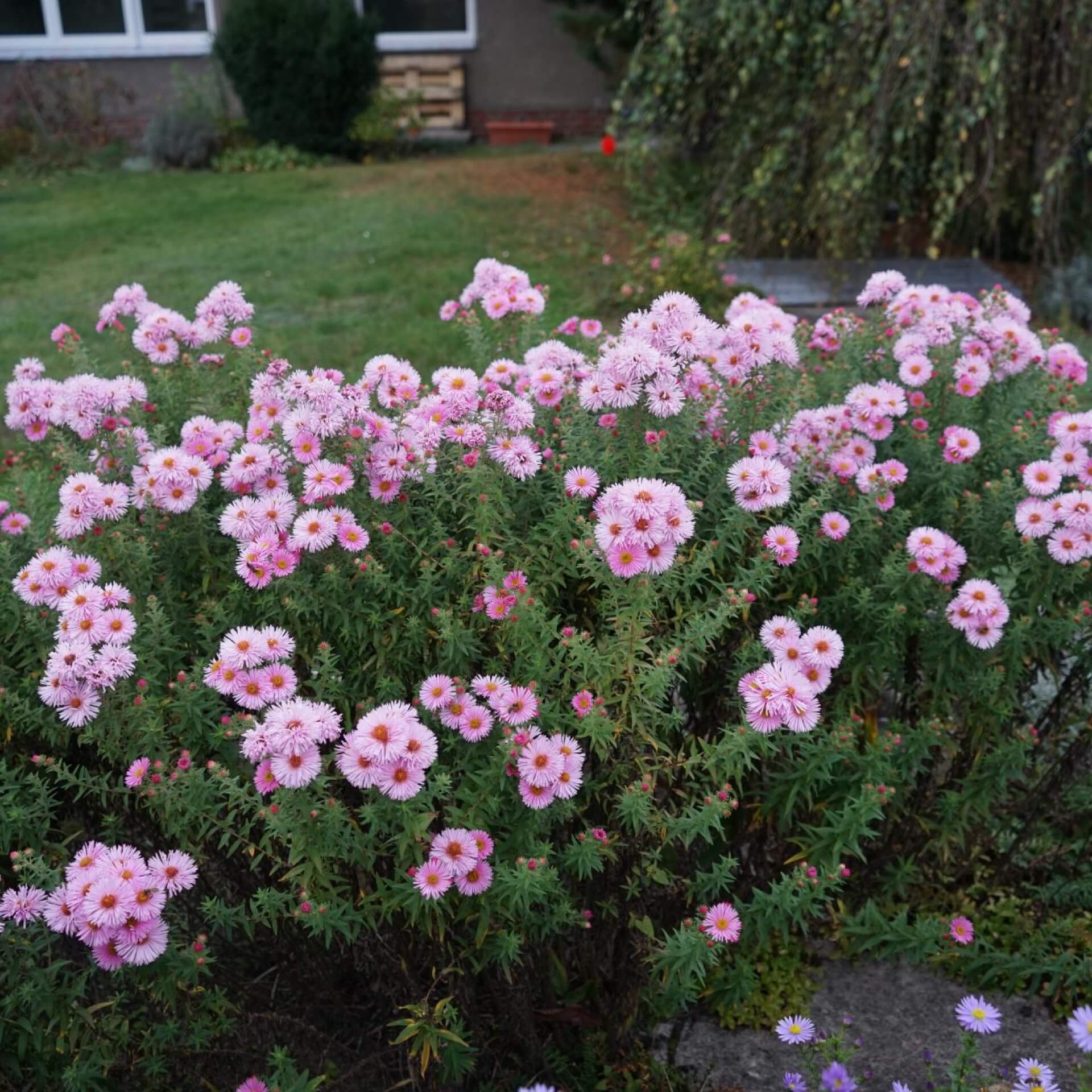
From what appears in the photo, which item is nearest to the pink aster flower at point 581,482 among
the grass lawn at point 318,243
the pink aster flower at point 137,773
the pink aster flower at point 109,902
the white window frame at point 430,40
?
the pink aster flower at point 137,773

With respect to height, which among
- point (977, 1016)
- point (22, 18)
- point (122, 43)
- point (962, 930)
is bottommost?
point (962, 930)

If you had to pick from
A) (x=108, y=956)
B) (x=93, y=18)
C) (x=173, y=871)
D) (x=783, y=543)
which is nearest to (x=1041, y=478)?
(x=783, y=543)

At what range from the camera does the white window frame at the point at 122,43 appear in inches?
484

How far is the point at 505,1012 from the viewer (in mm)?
1938

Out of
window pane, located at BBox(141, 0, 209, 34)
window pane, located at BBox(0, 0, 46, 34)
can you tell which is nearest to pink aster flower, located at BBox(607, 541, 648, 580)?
window pane, located at BBox(141, 0, 209, 34)

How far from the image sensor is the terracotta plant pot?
12031 millimetres

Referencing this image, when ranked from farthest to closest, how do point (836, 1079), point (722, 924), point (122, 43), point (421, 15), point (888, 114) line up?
point (421, 15)
point (122, 43)
point (888, 114)
point (722, 924)
point (836, 1079)

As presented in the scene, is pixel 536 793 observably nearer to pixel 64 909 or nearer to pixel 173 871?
pixel 173 871

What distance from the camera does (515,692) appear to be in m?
1.75

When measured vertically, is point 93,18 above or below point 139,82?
above

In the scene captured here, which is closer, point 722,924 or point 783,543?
point 722,924

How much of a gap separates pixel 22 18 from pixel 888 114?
1063 cm

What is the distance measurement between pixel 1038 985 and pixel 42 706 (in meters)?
1.93

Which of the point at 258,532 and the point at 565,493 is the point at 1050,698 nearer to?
the point at 565,493
